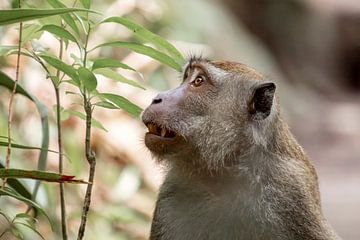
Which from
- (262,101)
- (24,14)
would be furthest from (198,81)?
(24,14)

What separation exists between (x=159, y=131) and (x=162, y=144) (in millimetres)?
52

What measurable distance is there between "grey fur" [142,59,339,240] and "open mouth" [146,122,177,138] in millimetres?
30

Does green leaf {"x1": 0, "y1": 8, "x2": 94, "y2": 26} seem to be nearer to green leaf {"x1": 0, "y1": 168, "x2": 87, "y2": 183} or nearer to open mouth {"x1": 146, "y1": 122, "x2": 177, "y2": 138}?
green leaf {"x1": 0, "y1": 168, "x2": 87, "y2": 183}

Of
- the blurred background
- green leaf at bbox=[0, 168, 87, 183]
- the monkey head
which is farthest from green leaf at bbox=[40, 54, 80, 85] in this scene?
the monkey head

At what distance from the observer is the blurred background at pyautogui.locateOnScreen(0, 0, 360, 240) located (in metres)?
6.14

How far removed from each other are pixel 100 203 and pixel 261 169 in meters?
3.11

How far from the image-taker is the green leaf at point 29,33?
2.70 m

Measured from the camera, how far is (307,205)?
339 cm

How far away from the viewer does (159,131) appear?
3.28 metres

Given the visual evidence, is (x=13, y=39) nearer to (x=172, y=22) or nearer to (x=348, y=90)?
(x=172, y=22)

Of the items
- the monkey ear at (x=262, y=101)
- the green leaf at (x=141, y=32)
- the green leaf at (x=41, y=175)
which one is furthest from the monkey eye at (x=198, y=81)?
the green leaf at (x=41, y=175)

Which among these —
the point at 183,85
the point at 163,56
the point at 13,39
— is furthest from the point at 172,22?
the point at 163,56

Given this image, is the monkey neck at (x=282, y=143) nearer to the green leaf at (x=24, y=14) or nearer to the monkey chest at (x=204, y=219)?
the monkey chest at (x=204, y=219)

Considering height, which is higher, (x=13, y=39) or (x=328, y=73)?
(x=328, y=73)
